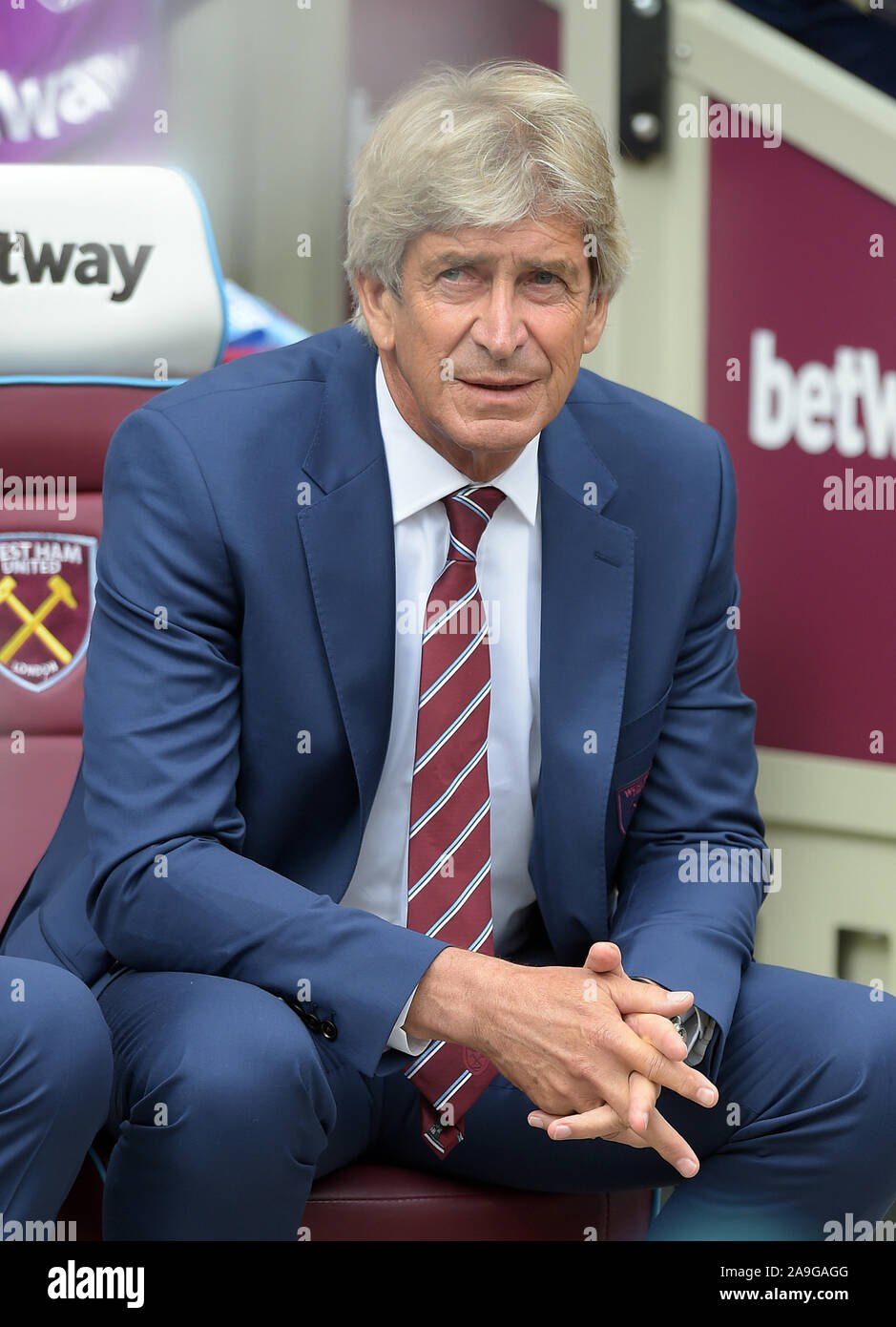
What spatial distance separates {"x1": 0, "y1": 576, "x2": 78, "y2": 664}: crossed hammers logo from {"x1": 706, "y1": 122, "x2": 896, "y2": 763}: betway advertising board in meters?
0.76

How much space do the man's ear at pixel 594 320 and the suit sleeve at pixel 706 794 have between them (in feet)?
0.57

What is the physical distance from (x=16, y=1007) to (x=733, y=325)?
1183mm

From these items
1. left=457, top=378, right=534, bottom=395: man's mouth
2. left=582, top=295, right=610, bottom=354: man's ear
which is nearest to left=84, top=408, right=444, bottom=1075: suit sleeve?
left=457, top=378, right=534, bottom=395: man's mouth

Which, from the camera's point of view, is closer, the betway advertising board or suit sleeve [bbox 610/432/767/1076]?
suit sleeve [bbox 610/432/767/1076]

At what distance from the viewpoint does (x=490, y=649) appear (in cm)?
148

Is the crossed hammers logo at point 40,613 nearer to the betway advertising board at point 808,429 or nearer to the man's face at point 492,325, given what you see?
the man's face at point 492,325

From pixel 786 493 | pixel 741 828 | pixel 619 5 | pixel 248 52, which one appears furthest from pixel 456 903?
pixel 248 52

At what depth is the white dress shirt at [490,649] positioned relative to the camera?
146 centimetres

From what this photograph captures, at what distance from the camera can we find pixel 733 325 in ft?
6.54

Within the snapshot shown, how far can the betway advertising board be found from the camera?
1.89 metres

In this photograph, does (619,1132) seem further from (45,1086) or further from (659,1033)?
(45,1086)

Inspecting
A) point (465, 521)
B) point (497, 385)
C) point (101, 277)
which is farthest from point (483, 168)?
point (101, 277)

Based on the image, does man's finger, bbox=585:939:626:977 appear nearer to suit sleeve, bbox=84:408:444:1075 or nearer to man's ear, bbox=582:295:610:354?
suit sleeve, bbox=84:408:444:1075
